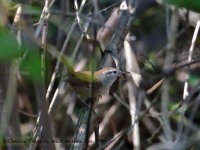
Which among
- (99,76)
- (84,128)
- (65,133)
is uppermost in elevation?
(99,76)

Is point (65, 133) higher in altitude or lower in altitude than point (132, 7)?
lower

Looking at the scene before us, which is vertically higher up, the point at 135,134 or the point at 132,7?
the point at 132,7

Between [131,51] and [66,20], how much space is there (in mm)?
707

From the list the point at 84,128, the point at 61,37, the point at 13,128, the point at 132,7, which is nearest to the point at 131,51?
the point at 61,37

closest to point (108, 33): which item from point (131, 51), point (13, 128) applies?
point (131, 51)

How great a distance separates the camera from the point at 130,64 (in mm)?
2945

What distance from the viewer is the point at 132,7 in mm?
2191

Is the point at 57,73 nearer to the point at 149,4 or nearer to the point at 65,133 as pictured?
the point at 65,133

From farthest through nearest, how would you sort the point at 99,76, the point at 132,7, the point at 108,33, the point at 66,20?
the point at 108,33
the point at 66,20
the point at 132,7
the point at 99,76

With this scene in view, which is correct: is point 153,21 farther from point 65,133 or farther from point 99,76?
point 99,76

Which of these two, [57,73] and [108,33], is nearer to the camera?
[57,73]

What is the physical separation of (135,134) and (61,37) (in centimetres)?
93

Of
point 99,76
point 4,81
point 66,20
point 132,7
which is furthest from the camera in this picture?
point 66,20

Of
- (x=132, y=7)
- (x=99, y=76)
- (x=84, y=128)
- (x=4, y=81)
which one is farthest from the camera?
(x=132, y=7)
